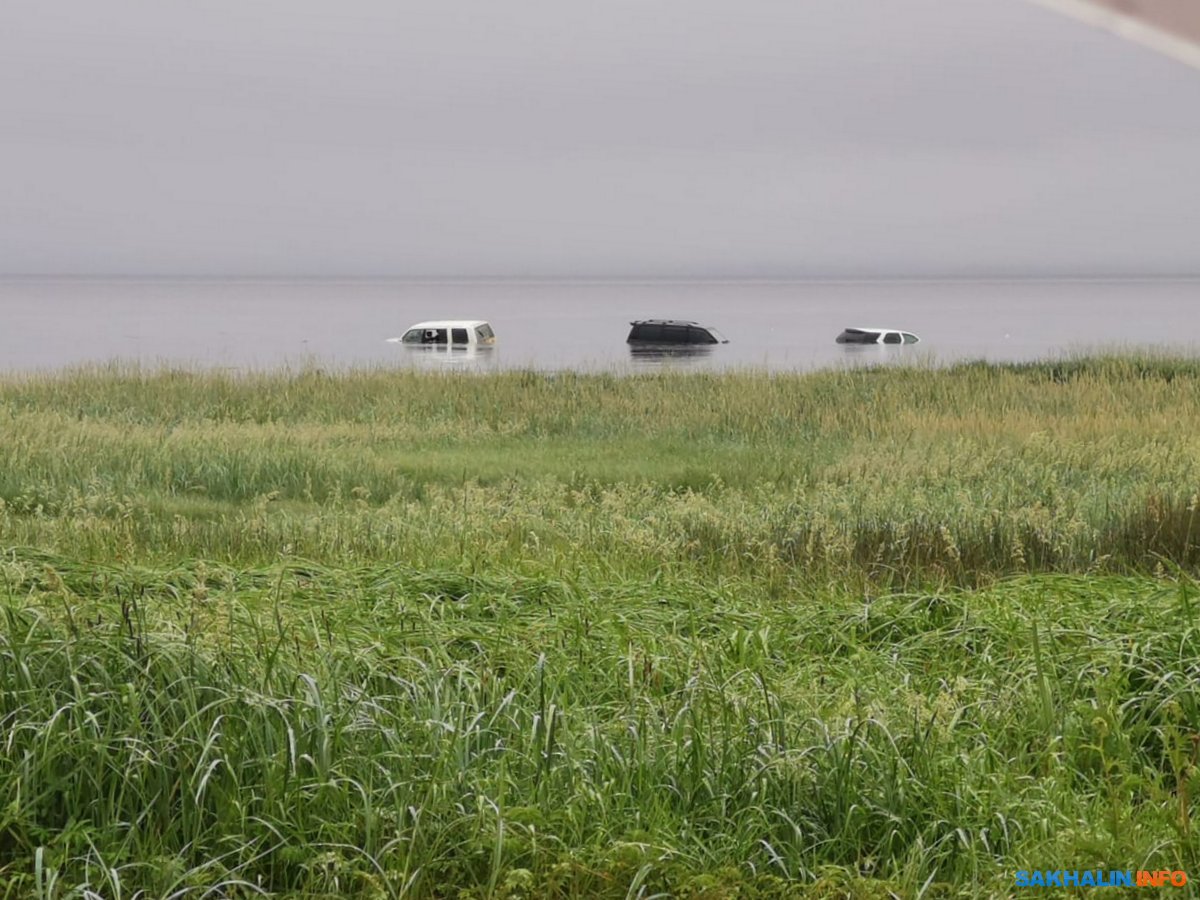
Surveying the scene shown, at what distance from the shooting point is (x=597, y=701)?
5.09m

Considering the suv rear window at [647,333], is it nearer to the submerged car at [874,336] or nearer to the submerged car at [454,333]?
the submerged car at [454,333]

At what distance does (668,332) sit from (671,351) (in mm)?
2187

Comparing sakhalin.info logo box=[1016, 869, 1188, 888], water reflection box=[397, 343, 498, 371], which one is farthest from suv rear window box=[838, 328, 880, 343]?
sakhalin.info logo box=[1016, 869, 1188, 888]

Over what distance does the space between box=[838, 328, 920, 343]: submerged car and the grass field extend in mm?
A: 37858

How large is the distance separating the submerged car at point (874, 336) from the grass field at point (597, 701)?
37858 millimetres

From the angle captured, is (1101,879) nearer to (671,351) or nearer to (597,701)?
(597,701)

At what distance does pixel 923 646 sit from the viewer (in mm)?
5758

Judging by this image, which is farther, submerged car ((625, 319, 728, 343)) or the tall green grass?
submerged car ((625, 319, 728, 343))

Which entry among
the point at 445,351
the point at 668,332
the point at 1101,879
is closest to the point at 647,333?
the point at 668,332

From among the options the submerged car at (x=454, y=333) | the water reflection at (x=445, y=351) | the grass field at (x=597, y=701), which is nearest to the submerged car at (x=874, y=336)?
the submerged car at (x=454, y=333)

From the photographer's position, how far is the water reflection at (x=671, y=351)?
42.2 metres

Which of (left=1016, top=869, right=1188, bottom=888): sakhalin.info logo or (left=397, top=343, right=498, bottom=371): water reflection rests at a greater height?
(left=397, top=343, right=498, bottom=371): water reflection

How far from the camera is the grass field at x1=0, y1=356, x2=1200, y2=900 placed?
12.8ft

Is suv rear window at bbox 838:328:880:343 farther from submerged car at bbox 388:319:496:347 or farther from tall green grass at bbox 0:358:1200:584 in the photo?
tall green grass at bbox 0:358:1200:584
